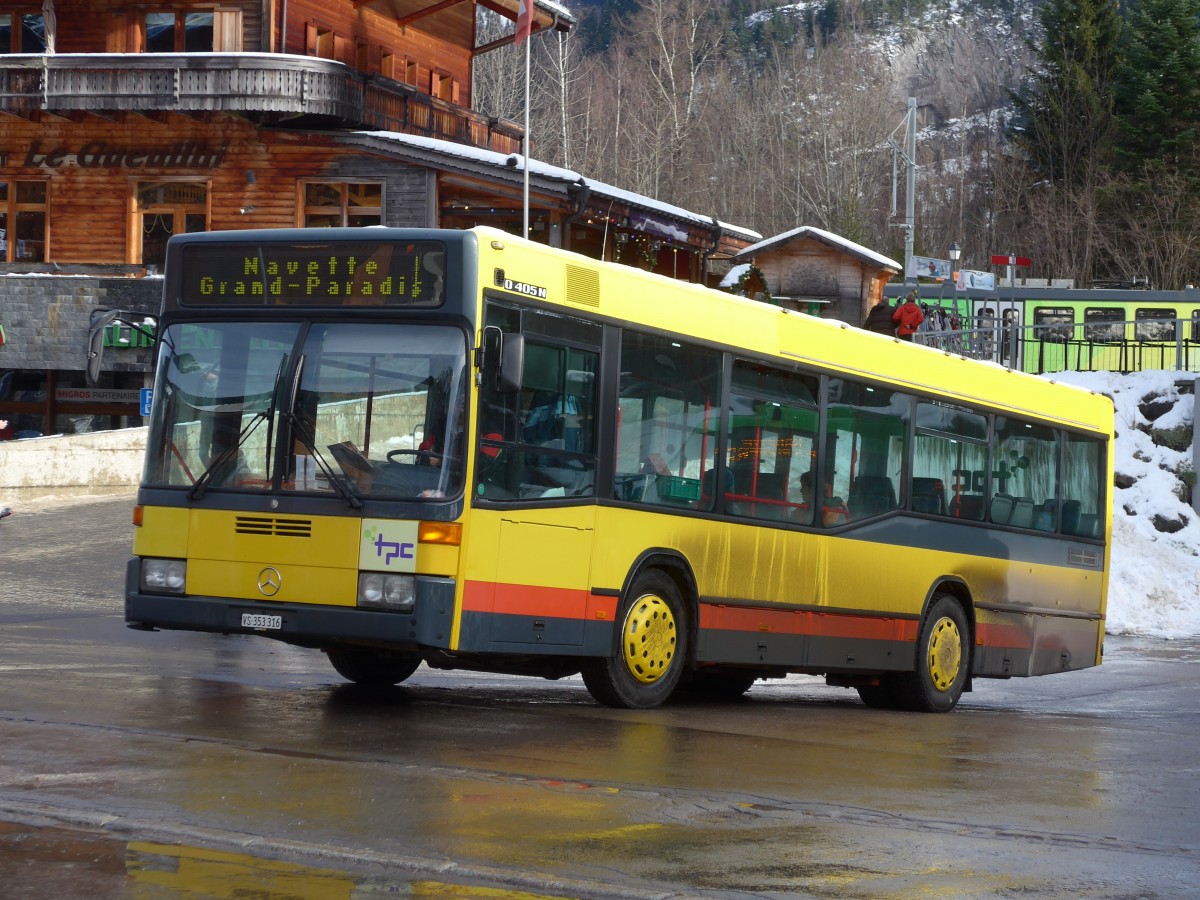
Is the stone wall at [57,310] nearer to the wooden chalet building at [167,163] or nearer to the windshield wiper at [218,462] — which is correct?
the wooden chalet building at [167,163]

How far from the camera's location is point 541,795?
785 centimetres

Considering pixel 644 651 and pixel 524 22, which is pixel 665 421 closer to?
pixel 644 651

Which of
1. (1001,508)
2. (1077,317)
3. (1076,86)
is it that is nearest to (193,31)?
(1077,317)

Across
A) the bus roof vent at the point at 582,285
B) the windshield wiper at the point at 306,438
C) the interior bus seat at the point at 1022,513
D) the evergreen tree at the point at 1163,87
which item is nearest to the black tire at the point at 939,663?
the interior bus seat at the point at 1022,513

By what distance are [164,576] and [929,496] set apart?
6.95 metres

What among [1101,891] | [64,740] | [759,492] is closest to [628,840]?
[1101,891]

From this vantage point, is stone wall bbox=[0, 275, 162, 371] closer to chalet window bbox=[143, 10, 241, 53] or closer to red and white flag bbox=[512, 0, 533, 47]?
chalet window bbox=[143, 10, 241, 53]

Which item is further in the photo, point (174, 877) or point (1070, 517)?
point (1070, 517)

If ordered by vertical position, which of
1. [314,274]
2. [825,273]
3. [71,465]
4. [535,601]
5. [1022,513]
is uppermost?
[825,273]

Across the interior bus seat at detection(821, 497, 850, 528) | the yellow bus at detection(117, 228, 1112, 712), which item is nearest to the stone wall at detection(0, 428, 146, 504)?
the yellow bus at detection(117, 228, 1112, 712)

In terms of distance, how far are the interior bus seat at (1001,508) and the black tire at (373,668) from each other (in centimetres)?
591

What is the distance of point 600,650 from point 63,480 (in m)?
18.3

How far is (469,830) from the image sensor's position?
6891 mm

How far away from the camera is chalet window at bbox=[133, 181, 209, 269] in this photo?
37.2 meters
